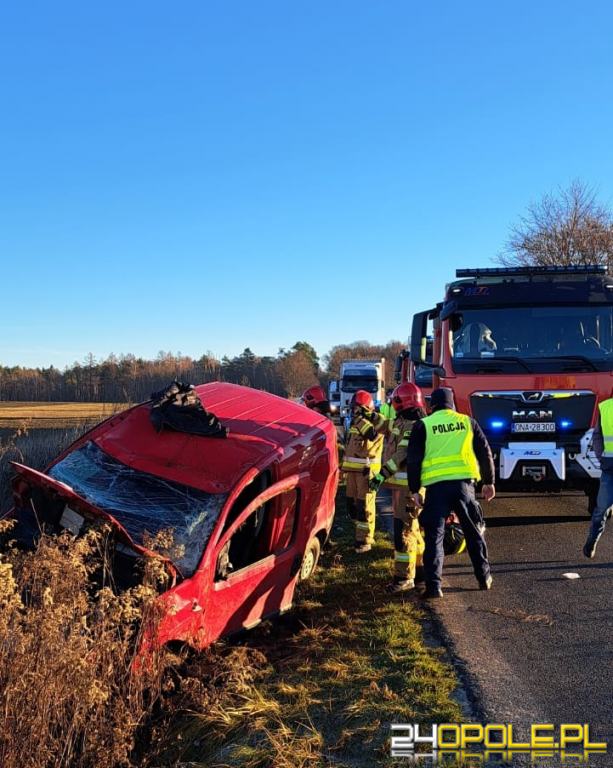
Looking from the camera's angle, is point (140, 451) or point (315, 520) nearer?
point (140, 451)

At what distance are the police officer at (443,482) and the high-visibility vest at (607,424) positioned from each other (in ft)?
6.03

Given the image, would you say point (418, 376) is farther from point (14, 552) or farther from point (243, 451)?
point (14, 552)

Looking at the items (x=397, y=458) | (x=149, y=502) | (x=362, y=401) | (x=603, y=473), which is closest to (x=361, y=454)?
(x=362, y=401)

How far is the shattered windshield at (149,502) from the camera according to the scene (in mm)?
4262

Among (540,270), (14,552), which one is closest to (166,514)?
(14,552)

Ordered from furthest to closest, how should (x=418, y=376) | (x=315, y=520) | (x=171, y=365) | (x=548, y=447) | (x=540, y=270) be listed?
(x=171, y=365)
(x=418, y=376)
(x=540, y=270)
(x=548, y=447)
(x=315, y=520)

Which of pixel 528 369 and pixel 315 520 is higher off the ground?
pixel 528 369

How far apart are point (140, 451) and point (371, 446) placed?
3042mm

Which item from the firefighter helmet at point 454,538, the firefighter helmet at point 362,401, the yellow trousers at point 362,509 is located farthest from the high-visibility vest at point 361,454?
the firefighter helmet at point 454,538

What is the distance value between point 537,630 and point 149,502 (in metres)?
3.00

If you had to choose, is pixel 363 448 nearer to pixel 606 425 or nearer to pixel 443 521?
pixel 443 521

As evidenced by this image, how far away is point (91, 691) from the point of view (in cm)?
291

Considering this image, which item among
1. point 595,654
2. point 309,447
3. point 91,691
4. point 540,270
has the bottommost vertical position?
point 595,654

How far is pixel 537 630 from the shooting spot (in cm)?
469
